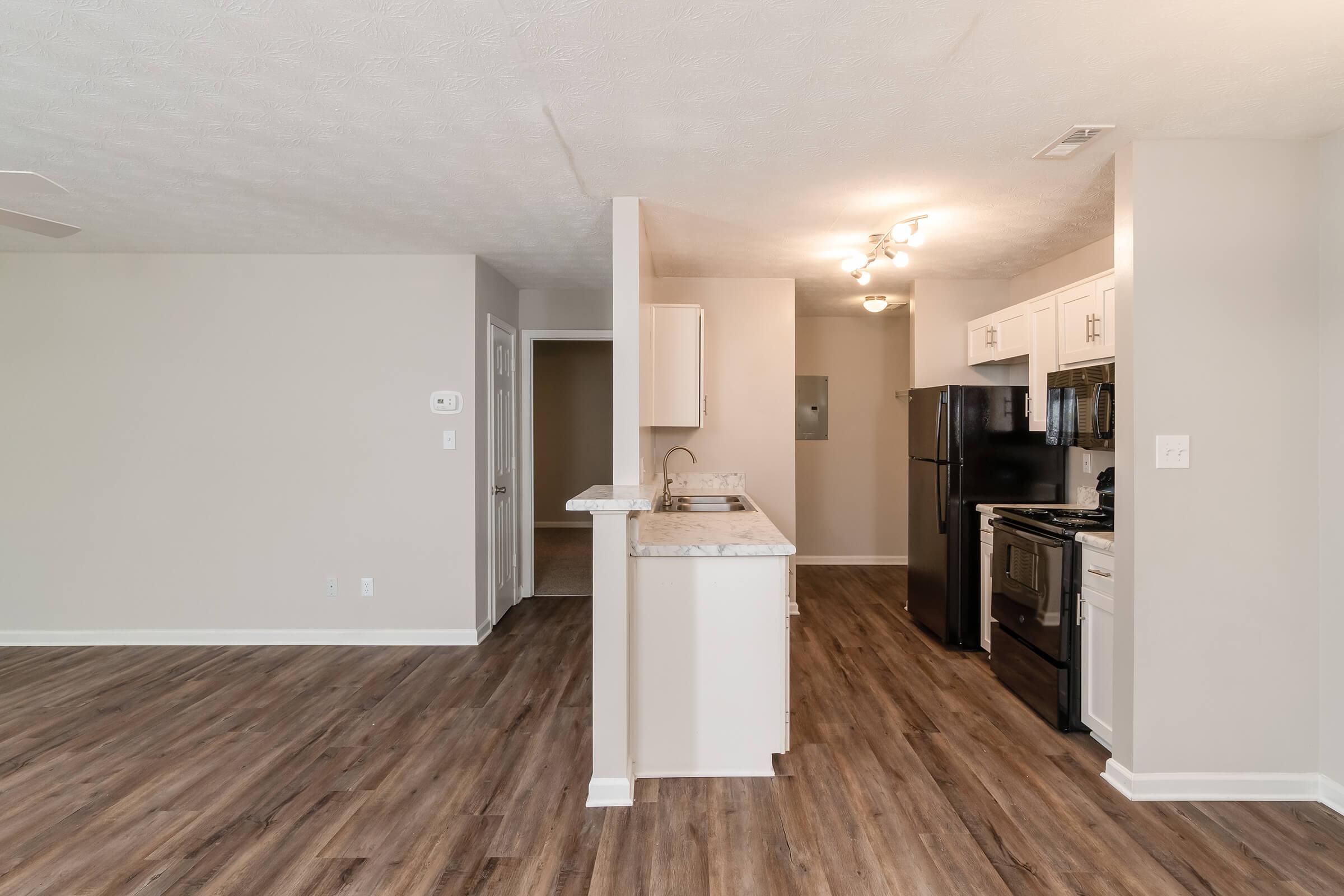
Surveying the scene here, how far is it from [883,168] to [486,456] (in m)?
2.94

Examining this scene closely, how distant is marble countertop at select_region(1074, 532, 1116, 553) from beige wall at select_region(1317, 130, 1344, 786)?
0.63m

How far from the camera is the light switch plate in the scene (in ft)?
7.68

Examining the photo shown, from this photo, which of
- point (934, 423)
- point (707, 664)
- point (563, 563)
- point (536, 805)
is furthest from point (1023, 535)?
point (563, 563)

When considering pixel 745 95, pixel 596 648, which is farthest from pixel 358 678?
pixel 745 95

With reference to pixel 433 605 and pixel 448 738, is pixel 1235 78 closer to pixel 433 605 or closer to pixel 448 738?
pixel 448 738

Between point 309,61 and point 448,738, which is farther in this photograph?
point 448,738

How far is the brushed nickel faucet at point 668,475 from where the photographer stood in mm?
4051

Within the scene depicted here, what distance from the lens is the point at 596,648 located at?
2379 mm

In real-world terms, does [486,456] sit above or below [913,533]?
above

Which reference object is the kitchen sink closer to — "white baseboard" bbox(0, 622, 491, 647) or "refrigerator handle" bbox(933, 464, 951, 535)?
"refrigerator handle" bbox(933, 464, 951, 535)

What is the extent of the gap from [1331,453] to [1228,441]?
32 cm

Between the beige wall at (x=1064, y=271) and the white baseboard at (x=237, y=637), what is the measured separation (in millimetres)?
4174

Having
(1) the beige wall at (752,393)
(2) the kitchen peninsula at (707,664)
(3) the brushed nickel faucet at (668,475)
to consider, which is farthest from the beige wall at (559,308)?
(2) the kitchen peninsula at (707,664)

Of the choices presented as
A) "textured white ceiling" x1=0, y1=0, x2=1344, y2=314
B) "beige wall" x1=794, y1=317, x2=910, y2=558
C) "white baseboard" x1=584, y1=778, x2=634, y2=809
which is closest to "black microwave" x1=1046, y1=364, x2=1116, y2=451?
"textured white ceiling" x1=0, y1=0, x2=1344, y2=314
